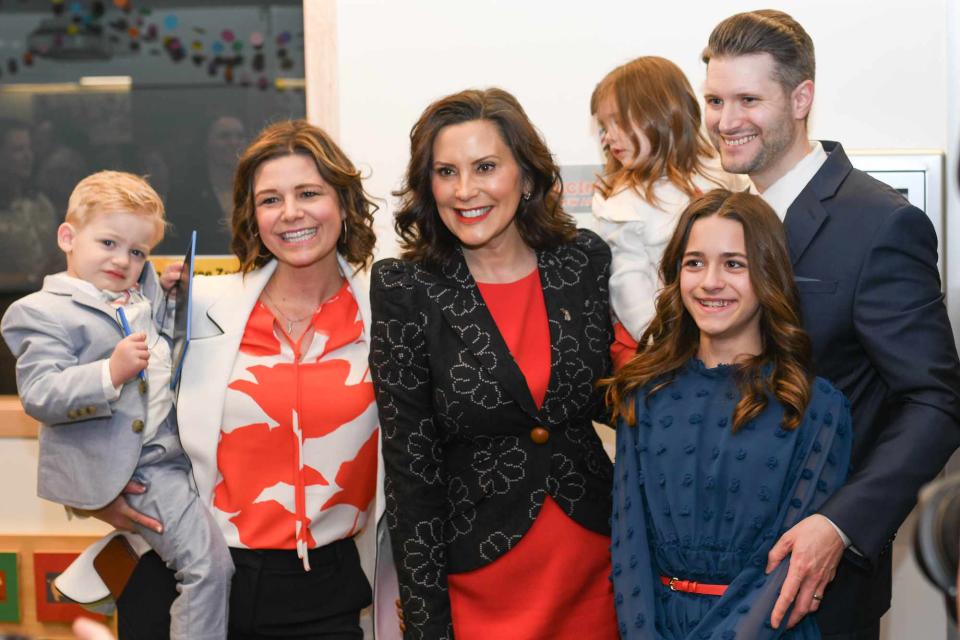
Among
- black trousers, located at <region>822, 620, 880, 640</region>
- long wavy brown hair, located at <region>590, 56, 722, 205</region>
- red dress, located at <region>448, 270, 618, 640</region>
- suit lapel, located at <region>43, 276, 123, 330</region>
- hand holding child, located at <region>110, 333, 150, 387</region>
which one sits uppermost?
long wavy brown hair, located at <region>590, 56, 722, 205</region>

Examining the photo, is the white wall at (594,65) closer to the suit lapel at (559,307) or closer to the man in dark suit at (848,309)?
the man in dark suit at (848,309)

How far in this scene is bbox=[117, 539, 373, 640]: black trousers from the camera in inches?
91.8

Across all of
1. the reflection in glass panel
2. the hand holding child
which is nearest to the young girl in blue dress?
the hand holding child

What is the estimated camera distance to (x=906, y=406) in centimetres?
198

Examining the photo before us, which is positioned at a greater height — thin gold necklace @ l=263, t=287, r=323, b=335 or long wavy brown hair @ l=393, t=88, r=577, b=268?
long wavy brown hair @ l=393, t=88, r=577, b=268

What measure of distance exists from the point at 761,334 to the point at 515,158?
66cm

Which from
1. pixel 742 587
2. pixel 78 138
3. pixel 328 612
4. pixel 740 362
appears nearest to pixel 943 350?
pixel 740 362

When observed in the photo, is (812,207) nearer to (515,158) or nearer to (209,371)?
(515,158)

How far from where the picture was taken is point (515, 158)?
229 cm

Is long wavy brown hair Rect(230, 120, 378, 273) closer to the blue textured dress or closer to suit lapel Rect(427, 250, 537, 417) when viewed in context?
suit lapel Rect(427, 250, 537, 417)

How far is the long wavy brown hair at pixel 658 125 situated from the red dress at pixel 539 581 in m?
0.63

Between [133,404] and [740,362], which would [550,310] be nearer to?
[740,362]

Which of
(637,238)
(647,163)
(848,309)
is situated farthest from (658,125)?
(848,309)

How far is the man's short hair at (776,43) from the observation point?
85.0 inches
